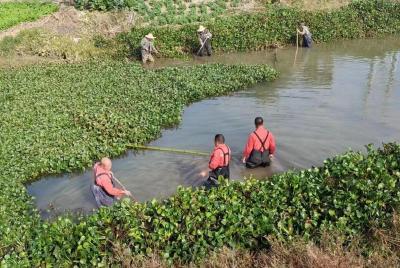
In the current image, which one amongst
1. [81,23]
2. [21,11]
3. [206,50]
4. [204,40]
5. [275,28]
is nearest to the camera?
[204,40]

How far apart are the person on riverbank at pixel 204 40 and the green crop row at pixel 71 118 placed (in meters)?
5.23

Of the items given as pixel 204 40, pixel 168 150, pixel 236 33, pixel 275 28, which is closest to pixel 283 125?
pixel 168 150

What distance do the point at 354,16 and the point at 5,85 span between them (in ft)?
81.5

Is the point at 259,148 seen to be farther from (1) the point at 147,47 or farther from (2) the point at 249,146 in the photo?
(1) the point at 147,47

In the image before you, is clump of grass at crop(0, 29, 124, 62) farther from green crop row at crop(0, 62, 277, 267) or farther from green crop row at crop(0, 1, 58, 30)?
green crop row at crop(0, 62, 277, 267)

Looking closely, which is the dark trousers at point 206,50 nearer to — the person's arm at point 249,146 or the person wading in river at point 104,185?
the person's arm at point 249,146

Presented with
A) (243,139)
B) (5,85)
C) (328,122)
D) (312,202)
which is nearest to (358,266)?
(312,202)

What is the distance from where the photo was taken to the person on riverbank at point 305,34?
3106 cm

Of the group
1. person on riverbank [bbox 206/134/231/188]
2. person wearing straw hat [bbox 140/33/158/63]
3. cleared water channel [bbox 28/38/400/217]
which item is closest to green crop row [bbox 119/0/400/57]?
person wearing straw hat [bbox 140/33/158/63]

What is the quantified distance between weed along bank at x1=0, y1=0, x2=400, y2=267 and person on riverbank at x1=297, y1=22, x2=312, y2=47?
97cm

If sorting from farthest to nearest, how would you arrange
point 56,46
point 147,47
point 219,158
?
point 56,46 → point 147,47 → point 219,158

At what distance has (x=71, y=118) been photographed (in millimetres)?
17562

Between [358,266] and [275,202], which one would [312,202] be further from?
[358,266]

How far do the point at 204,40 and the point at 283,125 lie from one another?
42.8 feet
